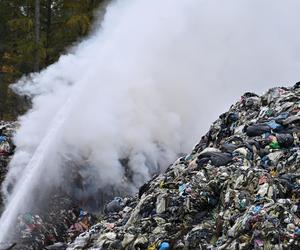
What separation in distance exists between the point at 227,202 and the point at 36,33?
15347mm

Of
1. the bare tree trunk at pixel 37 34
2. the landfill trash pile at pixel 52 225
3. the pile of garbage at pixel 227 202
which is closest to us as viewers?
the pile of garbage at pixel 227 202

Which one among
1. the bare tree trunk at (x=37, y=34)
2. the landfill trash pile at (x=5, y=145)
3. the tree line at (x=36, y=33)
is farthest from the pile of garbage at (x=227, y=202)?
the tree line at (x=36, y=33)

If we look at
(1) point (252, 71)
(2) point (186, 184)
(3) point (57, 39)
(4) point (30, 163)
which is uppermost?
(3) point (57, 39)

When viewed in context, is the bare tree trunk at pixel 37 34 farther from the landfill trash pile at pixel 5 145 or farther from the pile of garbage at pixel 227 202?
the pile of garbage at pixel 227 202

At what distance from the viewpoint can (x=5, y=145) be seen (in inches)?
528

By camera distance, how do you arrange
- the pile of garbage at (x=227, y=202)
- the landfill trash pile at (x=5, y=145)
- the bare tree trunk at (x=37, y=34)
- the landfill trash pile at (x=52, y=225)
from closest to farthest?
the pile of garbage at (x=227, y=202)
the landfill trash pile at (x=52, y=225)
the landfill trash pile at (x=5, y=145)
the bare tree trunk at (x=37, y=34)

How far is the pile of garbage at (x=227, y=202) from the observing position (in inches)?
298

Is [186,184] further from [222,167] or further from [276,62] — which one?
[276,62]

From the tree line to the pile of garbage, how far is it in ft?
40.2

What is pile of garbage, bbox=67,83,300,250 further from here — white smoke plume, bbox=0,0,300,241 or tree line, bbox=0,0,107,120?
tree line, bbox=0,0,107,120

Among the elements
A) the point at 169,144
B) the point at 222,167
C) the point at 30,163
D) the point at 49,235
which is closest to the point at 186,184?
the point at 222,167

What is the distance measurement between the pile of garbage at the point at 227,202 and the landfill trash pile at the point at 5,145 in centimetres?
301

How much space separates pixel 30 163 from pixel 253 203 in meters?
5.23

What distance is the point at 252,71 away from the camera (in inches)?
772
